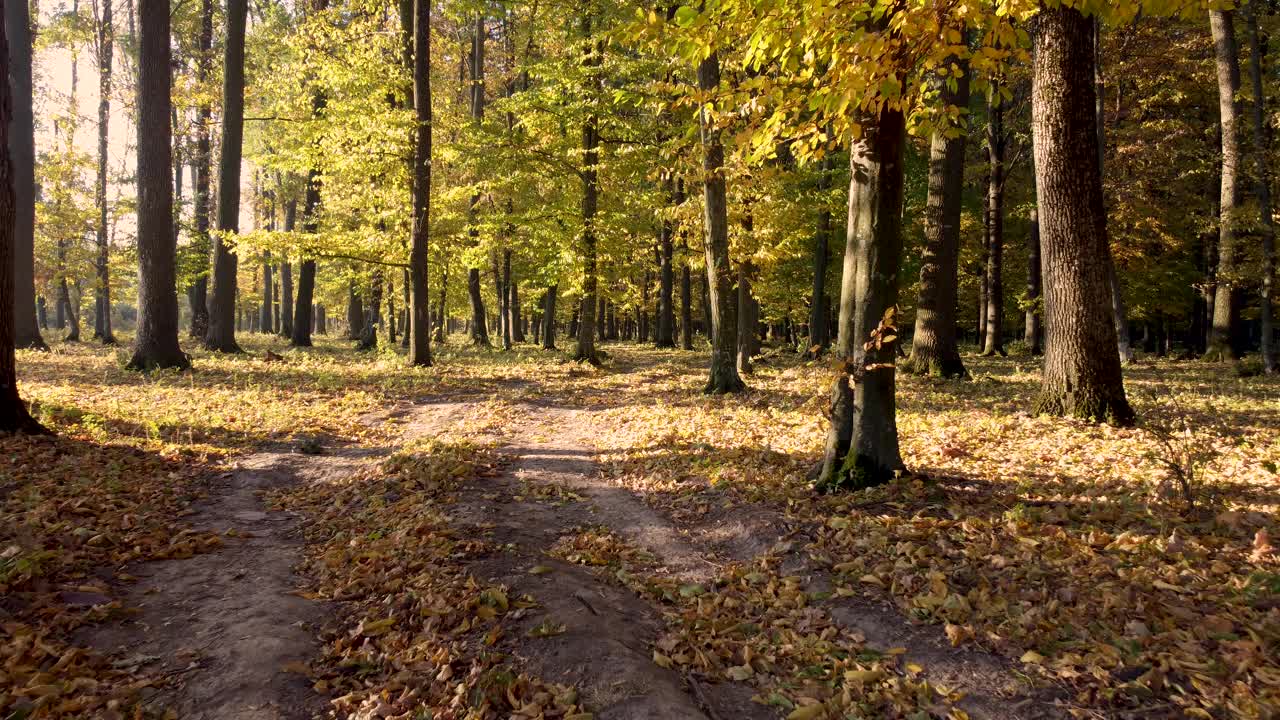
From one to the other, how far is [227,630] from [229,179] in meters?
17.5

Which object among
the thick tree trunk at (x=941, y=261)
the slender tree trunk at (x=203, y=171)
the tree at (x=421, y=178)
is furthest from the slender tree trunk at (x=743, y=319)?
the slender tree trunk at (x=203, y=171)

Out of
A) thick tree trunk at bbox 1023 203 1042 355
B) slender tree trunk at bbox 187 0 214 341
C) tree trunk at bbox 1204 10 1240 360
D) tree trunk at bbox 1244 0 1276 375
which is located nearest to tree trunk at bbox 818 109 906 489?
tree trunk at bbox 1244 0 1276 375

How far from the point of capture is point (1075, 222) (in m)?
8.39

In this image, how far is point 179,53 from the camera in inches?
941

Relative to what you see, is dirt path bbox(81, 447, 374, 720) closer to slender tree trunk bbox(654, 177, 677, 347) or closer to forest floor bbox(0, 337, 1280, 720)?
forest floor bbox(0, 337, 1280, 720)

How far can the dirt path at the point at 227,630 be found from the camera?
3350 millimetres

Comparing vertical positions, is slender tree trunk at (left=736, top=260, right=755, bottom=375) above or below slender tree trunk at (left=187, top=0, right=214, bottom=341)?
below

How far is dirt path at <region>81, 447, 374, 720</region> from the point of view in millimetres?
3350

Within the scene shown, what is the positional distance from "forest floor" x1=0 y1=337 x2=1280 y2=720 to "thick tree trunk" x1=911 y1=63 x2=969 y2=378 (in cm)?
477

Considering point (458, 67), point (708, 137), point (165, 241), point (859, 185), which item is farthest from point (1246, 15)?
point (458, 67)

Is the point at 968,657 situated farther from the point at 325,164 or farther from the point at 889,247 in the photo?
the point at 325,164

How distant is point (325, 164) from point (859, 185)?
1689 centimetres

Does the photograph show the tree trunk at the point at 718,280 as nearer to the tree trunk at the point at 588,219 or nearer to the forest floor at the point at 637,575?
the forest floor at the point at 637,575

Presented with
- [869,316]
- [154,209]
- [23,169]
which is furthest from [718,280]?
[23,169]
